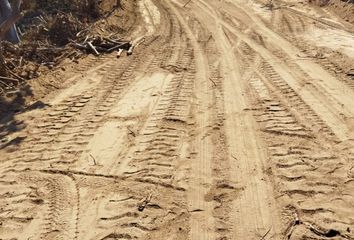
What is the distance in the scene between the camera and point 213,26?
11.6m

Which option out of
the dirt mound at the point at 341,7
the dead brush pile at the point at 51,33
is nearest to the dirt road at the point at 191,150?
the dead brush pile at the point at 51,33

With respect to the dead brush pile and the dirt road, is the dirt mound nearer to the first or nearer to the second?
the dirt road

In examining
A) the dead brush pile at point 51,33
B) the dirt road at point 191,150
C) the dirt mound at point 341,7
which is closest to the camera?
the dirt road at point 191,150

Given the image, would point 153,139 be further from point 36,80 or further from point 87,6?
point 87,6

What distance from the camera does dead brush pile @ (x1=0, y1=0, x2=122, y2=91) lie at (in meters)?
8.75

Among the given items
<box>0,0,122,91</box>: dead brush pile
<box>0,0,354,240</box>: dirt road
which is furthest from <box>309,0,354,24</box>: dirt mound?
<box>0,0,122,91</box>: dead brush pile

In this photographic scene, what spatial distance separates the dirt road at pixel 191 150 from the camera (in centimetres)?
475

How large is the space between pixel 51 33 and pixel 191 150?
594 centimetres

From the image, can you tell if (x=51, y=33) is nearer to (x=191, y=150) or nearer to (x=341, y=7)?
(x=191, y=150)

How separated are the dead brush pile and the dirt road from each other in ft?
2.76

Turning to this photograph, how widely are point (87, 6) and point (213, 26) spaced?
3.54 m

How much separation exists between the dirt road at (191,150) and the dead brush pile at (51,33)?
84 cm

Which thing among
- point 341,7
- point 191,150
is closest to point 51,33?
point 191,150

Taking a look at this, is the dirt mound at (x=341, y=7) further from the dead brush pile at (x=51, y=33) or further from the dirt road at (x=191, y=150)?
the dead brush pile at (x=51, y=33)
